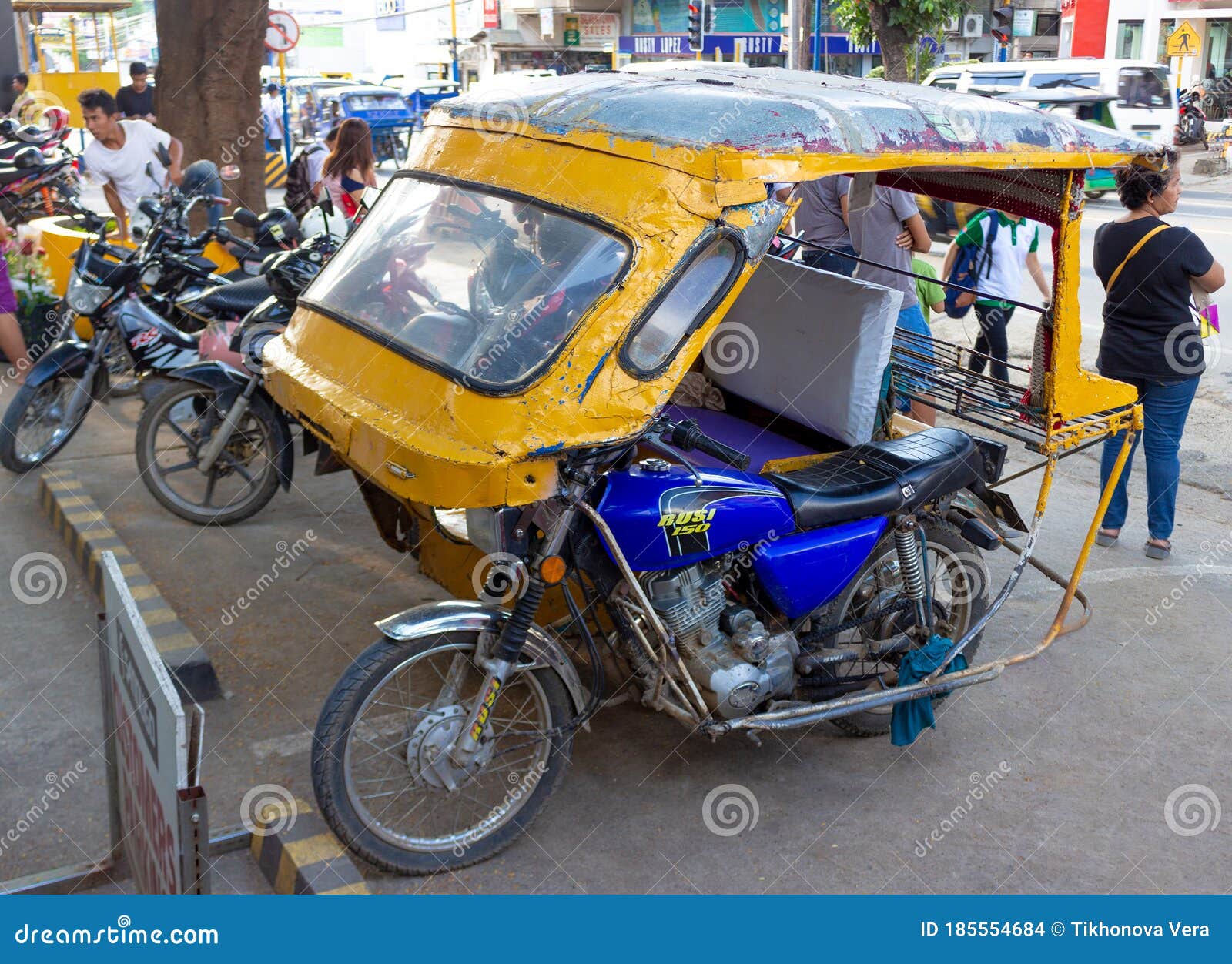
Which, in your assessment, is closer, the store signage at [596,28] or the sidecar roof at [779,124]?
the sidecar roof at [779,124]

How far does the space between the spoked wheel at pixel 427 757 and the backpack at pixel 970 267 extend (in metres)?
4.57

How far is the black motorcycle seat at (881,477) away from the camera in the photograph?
12.1 ft

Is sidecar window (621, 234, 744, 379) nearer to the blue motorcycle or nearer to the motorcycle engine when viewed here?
the blue motorcycle

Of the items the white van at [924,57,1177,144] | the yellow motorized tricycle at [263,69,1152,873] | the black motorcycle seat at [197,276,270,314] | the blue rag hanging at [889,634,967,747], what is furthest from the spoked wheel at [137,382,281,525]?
the white van at [924,57,1177,144]

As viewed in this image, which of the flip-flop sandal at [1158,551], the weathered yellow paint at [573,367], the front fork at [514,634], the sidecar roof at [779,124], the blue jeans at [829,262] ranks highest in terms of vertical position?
the sidecar roof at [779,124]

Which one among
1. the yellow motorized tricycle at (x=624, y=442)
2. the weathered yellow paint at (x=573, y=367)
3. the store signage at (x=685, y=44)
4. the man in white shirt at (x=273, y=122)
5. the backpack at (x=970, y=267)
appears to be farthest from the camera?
the store signage at (x=685, y=44)

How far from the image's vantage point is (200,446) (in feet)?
19.2

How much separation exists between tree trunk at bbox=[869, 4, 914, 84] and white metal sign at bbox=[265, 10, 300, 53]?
8793mm

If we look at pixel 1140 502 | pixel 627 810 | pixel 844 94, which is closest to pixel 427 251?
pixel 844 94

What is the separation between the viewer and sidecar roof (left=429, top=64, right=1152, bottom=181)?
3295 mm

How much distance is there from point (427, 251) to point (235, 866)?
6.49ft

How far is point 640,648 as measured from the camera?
3547 mm

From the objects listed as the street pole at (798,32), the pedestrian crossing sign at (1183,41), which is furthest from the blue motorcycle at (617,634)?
the pedestrian crossing sign at (1183,41)

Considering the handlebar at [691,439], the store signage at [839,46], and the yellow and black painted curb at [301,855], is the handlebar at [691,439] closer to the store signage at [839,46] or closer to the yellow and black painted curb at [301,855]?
the yellow and black painted curb at [301,855]
